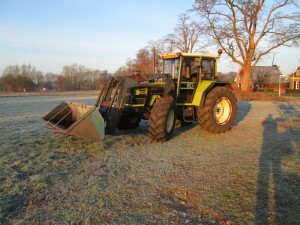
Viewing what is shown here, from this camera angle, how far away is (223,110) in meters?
8.20

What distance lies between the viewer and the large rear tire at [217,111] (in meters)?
7.12

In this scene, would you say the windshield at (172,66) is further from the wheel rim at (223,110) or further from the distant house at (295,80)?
the distant house at (295,80)

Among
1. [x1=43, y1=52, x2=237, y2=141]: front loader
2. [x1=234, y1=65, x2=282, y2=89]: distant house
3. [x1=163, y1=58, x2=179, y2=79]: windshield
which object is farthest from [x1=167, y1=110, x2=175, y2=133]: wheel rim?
[x1=234, y1=65, x2=282, y2=89]: distant house

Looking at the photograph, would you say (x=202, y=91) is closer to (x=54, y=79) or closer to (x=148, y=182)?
(x=148, y=182)

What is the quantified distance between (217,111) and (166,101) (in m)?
2.54

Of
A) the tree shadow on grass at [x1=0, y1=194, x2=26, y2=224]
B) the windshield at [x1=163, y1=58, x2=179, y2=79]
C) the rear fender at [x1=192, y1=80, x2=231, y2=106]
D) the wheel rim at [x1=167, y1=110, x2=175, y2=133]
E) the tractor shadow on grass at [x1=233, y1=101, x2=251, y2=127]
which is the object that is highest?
the windshield at [x1=163, y1=58, x2=179, y2=79]

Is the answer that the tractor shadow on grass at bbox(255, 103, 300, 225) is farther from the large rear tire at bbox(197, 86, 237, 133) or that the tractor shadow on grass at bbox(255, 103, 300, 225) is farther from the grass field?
the large rear tire at bbox(197, 86, 237, 133)

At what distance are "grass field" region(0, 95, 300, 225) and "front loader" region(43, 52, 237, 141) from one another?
2.24 feet

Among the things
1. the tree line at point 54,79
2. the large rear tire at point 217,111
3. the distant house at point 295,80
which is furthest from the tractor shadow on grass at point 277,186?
the tree line at point 54,79

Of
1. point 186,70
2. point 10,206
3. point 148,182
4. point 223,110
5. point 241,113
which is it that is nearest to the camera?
point 10,206

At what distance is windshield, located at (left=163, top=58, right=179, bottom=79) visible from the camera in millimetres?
7387

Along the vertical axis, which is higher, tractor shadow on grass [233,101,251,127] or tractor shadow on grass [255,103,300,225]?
tractor shadow on grass [233,101,251,127]

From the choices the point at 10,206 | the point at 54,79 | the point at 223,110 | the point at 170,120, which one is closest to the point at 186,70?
the point at 170,120

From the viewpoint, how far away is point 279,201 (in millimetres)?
3223
